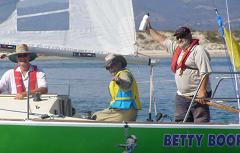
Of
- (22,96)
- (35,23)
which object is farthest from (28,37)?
(22,96)

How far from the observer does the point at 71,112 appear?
962 cm

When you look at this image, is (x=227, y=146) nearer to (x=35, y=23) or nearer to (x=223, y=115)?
(x=35, y=23)

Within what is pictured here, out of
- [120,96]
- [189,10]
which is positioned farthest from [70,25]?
[189,10]

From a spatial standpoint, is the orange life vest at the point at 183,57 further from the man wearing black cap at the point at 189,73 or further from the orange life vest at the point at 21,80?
the orange life vest at the point at 21,80

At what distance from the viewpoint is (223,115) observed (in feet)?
49.9

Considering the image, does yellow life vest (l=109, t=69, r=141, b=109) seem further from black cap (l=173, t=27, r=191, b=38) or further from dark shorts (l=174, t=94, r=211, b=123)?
black cap (l=173, t=27, r=191, b=38)

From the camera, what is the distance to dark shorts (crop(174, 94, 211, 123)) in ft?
29.3

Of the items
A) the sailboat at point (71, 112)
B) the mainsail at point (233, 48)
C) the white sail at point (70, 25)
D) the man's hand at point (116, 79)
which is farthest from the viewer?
the mainsail at point (233, 48)

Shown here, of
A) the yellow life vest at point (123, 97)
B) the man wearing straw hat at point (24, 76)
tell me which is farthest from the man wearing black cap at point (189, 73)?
the man wearing straw hat at point (24, 76)

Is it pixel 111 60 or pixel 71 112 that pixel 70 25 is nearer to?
pixel 71 112

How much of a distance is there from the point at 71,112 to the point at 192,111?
4.99ft

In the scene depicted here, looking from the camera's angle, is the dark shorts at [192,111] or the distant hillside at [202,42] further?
the distant hillside at [202,42]

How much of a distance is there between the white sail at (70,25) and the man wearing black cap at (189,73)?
0.89m

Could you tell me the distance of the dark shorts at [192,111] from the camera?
893 cm
